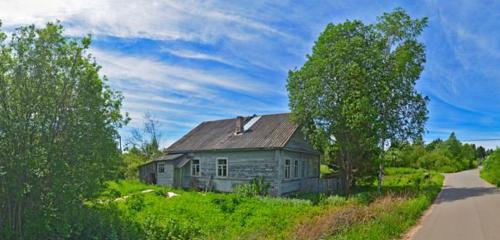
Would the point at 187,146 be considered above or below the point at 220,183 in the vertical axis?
above

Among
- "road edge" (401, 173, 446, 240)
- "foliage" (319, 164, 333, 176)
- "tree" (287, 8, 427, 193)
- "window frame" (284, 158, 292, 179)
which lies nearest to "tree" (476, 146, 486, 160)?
"foliage" (319, 164, 333, 176)

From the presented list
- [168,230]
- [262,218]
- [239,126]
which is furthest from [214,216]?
[239,126]

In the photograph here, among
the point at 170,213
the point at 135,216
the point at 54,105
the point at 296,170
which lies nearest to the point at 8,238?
the point at 54,105

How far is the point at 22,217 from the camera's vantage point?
9.42 m

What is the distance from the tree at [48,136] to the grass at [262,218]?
1480 mm

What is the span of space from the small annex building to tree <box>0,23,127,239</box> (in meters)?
14.0

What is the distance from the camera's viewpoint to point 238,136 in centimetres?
2673

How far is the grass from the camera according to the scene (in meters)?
10.6

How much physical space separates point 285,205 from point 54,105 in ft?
36.1

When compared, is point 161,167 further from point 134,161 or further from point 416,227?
point 416,227

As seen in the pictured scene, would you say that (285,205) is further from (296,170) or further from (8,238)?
(8,238)

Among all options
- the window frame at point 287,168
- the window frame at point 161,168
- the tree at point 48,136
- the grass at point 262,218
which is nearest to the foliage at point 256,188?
the window frame at point 287,168

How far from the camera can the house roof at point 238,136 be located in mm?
24203

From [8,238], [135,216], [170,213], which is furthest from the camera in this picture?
[170,213]
